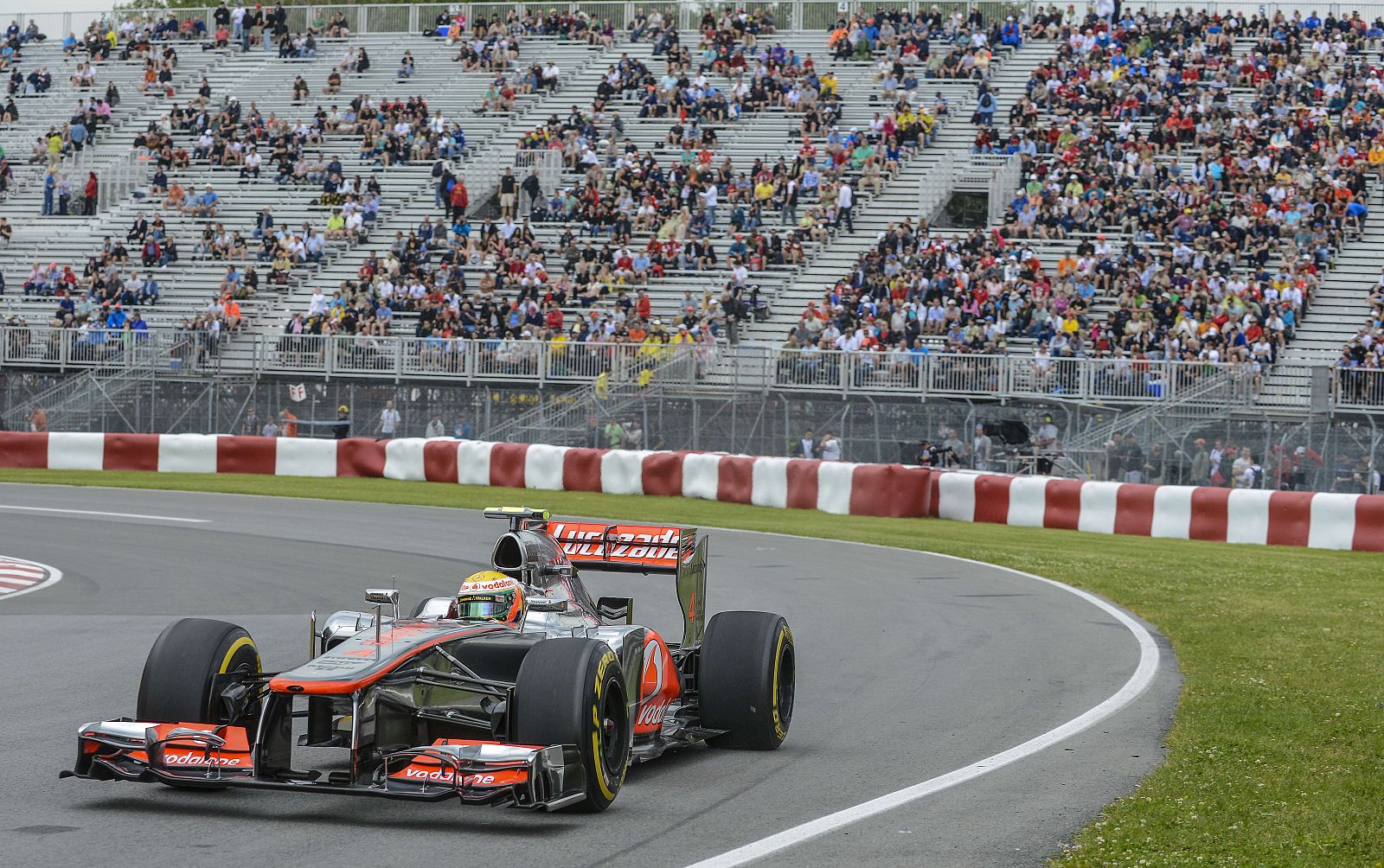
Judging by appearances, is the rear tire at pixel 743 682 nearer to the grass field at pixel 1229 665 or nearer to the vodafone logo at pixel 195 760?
the grass field at pixel 1229 665

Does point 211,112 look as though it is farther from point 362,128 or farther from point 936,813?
point 936,813

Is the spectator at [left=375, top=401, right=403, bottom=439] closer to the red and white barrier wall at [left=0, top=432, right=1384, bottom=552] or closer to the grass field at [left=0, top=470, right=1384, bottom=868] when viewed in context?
the red and white barrier wall at [left=0, top=432, right=1384, bottom=552]

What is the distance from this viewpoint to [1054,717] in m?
10.6

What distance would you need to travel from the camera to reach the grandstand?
32531mm

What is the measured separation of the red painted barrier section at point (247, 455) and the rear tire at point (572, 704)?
24.4 metres

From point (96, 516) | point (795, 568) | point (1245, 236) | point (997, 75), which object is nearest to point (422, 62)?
point (997, 75)

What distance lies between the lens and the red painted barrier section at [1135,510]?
24922 millimetres

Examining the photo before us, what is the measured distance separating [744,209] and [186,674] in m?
33.4

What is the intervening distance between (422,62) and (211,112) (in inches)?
251

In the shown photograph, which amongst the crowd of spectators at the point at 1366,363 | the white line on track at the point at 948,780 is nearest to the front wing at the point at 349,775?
the white line on track at the point at 948,780

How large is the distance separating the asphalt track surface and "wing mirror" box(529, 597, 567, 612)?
0.98m

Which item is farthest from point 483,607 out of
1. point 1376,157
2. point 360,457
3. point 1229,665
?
point 1376,157

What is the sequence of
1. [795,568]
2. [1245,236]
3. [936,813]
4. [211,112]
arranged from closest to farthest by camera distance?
[936,813], [795,568], [1245,236], [211,112]

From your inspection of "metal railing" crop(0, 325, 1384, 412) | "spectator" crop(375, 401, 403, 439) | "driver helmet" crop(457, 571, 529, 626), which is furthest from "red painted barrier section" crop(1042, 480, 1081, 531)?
"driver helmet" crop(457, 571, 529, 626)
